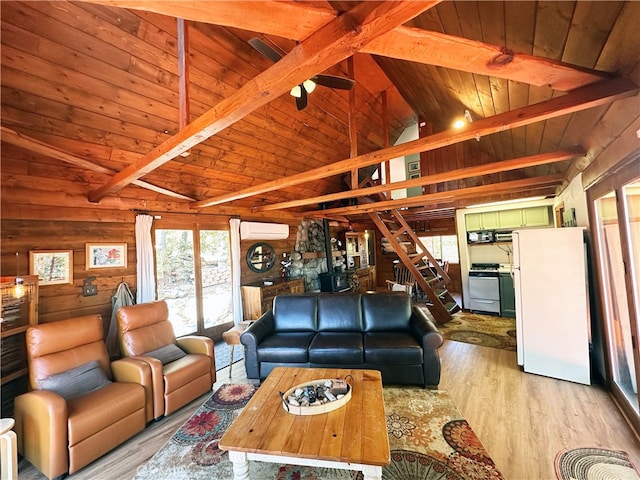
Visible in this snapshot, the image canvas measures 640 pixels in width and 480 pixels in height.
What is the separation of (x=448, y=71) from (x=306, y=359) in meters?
3.44

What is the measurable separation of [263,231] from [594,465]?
5.32 metres

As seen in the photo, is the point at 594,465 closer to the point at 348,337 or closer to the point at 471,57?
the point at 348,337

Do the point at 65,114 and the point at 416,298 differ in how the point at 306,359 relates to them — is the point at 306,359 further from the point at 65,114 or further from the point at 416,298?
the point at 416,298

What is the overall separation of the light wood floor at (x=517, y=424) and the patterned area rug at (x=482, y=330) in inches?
34.6

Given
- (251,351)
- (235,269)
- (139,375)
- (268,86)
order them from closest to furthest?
(268,86)
(139,375)
(251,351)
(235,269)

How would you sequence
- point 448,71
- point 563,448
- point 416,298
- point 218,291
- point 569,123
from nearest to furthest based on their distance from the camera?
point 563,448
point 569,123
point 448,71
point 218,291
point 416,298

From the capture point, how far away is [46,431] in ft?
6.08

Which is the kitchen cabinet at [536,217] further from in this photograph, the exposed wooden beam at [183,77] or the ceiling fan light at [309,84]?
the exposed wooden beam at [183,77]

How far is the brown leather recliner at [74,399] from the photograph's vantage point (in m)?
1.87

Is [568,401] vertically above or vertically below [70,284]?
below

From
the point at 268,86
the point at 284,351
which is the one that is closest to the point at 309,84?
the point at 268,86

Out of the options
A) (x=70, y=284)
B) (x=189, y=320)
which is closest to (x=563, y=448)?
(x=189, y=320)

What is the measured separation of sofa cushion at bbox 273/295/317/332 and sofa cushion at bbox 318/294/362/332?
12cm

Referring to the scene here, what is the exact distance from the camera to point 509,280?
17.3 feet
